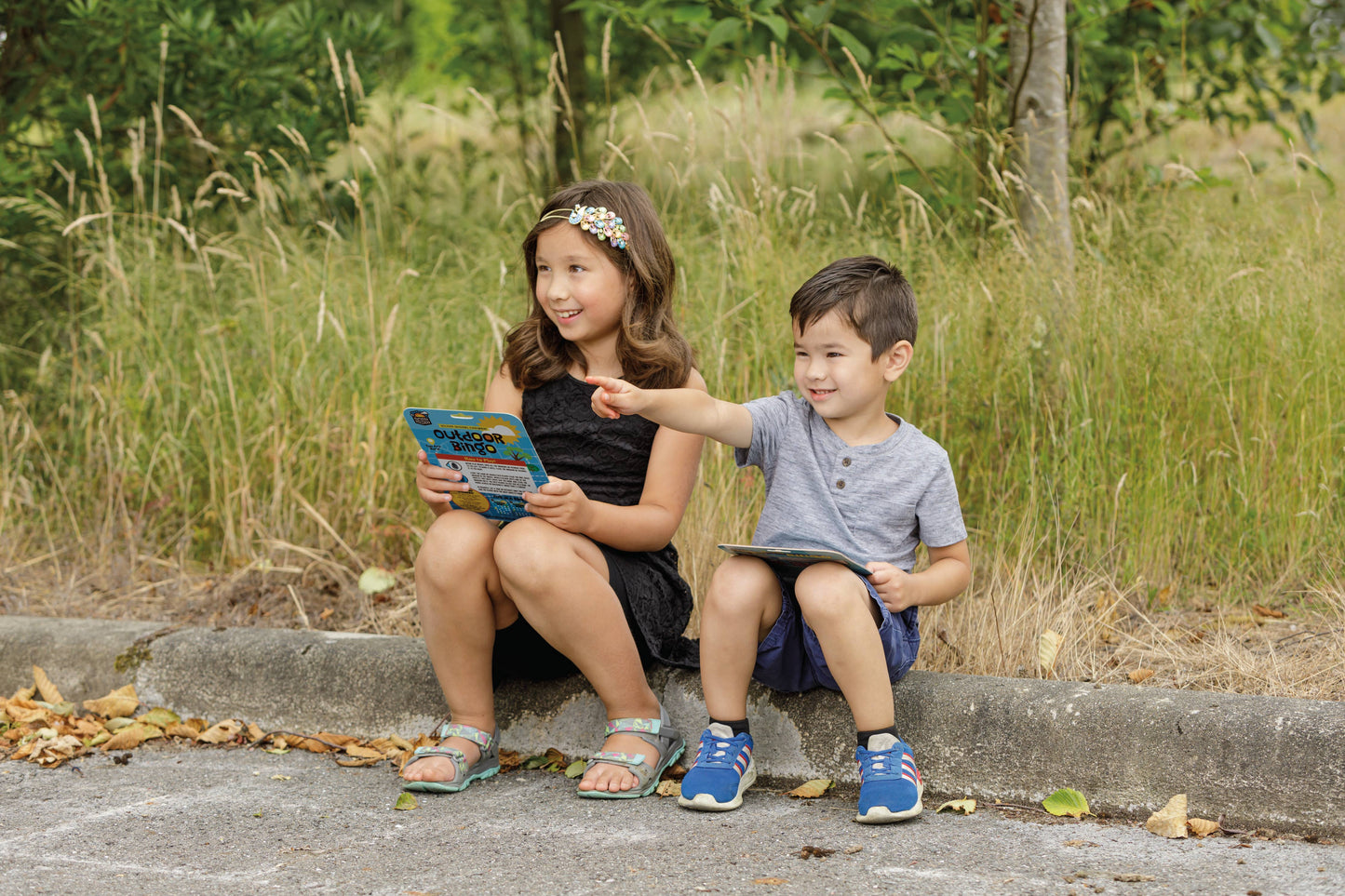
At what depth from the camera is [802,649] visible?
257cm

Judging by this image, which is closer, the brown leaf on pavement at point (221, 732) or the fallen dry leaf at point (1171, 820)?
the fallen dry leaf at point (1171, 820)

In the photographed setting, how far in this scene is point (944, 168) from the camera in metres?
5.48

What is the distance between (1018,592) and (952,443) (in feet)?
2.44

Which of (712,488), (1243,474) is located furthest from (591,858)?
(1243,474)

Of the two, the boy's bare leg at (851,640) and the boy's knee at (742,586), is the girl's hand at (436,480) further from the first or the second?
the boy's bare leg at (851,640)

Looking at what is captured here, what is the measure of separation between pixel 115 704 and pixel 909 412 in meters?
2.31

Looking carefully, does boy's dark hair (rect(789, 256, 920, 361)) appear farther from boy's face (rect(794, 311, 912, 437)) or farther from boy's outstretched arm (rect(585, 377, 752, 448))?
boy's outstretched arm (rect(585, 377, 752, 448))

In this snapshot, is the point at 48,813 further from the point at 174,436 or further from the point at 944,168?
the point at 944,168

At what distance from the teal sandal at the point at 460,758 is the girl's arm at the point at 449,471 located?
48cm

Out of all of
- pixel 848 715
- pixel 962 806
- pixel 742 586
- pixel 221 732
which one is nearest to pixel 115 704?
pixel 221 732

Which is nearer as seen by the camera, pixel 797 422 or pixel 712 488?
pixel 797 422

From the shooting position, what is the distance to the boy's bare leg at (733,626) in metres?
2.47

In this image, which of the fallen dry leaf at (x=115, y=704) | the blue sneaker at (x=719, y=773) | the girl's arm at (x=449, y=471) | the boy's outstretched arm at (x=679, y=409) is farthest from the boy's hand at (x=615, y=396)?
the fallen dry leaf at (x=115, y=704)

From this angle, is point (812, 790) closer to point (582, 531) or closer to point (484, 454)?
point (582, 531)
